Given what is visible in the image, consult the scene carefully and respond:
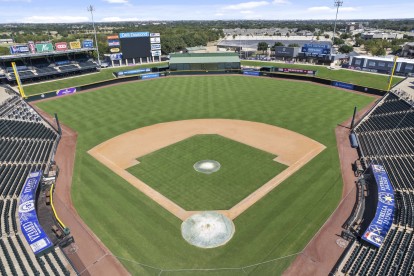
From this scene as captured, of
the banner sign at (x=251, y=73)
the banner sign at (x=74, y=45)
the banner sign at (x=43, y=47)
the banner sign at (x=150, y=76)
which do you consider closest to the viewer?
the banner sign at (x=43, y=47)

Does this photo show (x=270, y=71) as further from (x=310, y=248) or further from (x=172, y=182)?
(x=310, y=248)

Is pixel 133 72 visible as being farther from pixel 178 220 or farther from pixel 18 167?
pixel 178 220

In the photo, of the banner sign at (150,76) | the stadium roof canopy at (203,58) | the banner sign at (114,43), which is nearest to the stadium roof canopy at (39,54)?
the banner sign at (114,43)

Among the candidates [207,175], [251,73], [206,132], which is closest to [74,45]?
[251,73]

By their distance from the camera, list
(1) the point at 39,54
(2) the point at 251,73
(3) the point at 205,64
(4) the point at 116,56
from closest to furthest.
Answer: (1) the point at 39,54, (2) the point at 251,73, (3) the point at 205,64, (4) the point at 116,56

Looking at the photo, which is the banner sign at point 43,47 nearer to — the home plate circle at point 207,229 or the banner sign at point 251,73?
the banner sign at point 251,73

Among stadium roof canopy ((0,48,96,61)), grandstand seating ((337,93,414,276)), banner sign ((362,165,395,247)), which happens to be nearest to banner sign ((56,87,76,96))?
stadium roof canopy ((0,48,96,61))

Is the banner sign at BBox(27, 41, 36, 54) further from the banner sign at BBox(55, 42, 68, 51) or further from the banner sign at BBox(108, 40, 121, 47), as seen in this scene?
the banner sign at BBox(108, 40, 121, 47)
